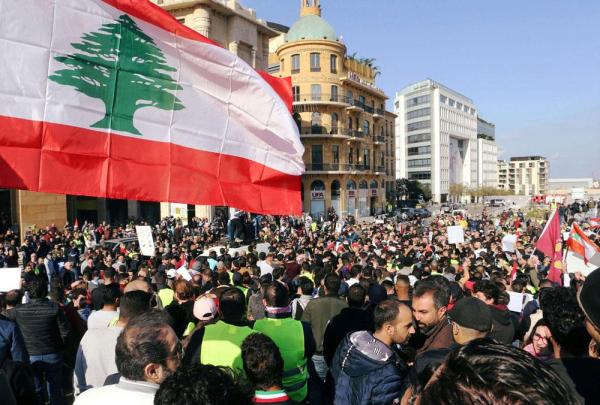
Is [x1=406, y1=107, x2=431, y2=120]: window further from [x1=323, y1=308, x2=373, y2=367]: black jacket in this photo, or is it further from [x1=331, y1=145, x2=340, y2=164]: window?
Result: [x1=323, y1=308, x2=373, y2=367]: black jacket

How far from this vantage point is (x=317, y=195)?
1889 inches

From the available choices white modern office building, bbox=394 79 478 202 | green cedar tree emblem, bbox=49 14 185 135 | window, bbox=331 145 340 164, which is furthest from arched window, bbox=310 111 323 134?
white modern office building, bbox=394 79 478 202

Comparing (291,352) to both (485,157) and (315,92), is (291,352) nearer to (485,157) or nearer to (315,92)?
(315,92)

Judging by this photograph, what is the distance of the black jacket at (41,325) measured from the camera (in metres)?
4.50

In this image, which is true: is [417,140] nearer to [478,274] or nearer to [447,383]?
[478,274]

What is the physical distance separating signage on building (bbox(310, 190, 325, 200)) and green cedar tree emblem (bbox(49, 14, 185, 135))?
4302 cm

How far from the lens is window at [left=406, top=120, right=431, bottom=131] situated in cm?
9614

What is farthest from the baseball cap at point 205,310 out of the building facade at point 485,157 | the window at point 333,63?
the building facade at point 485,157

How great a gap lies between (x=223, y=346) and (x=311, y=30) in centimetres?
4771

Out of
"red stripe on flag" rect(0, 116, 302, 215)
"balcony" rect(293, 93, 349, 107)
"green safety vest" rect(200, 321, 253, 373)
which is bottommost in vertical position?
"green safety vest" rect(200, 321, 253, 373)

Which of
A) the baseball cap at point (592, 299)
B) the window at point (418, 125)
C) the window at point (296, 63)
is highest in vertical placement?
the window at point (418, 125)

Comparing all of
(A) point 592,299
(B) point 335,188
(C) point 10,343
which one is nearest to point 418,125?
(B) point 335,188

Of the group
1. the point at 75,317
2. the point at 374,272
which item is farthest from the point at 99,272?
the point at 374,272

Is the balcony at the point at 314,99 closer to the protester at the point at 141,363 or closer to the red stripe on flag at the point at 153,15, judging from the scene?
the red stripe on flag at the point at 153,15
